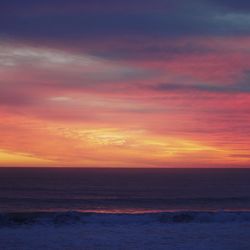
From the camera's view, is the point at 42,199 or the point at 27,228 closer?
the point at 27,228

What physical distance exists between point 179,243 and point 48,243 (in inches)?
201

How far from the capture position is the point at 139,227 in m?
23.3

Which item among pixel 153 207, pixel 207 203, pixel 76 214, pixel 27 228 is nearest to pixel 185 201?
pixel 207 203

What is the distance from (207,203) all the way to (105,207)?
9.93 metres

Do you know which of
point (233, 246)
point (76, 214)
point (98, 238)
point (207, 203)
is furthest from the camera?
point (207, 203)

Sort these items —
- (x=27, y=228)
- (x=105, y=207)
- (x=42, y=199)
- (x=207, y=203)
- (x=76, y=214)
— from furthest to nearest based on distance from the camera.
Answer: (x=42, y=199), (x=207, y=203), (x=105, y=207), (x=76, y=214), (x=27, y=228)

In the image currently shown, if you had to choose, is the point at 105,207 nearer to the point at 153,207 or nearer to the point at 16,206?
the point at 153,207

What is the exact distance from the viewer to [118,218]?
26453mm

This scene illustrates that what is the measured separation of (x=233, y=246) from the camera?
17.5 meters

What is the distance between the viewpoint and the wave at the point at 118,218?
84.8ft

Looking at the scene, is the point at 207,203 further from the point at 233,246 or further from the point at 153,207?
the point at 233,246

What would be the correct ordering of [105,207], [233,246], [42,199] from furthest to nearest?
[42,199] < [105,207] < [233,246]

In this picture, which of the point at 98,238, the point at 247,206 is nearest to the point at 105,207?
the point at 247,206

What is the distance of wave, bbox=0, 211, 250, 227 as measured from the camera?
25859 mm
